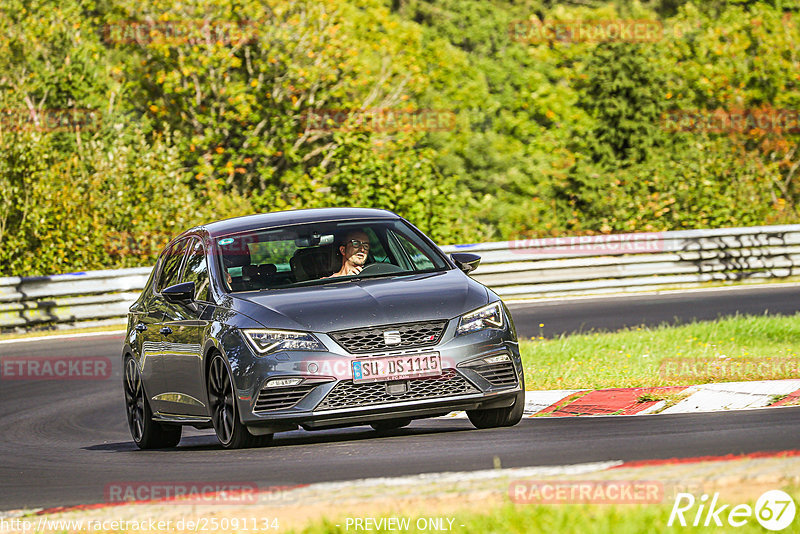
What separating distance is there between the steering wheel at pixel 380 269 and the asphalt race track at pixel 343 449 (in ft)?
3.70

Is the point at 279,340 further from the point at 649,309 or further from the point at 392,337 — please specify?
the point at 649,309

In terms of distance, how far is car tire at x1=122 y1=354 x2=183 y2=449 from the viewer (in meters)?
10.5

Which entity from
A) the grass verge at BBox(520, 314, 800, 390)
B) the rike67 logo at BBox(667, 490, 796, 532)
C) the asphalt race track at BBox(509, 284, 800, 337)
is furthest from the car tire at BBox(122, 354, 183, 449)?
the asphalt race track at BBox(509, 284, 800, 337)

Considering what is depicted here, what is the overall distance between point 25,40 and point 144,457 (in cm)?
3018

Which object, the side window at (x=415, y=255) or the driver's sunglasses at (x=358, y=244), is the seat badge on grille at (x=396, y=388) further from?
the driver's sunglasses at (x=358, y=244)

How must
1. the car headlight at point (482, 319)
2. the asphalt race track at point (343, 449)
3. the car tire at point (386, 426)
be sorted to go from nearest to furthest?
the asphalt race track at point (343, 449) → the car headlight at point (482, 319) → the car tire at point (386, 426)

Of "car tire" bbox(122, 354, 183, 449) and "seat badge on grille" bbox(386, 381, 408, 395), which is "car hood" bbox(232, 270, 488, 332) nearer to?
"seat badge on grille" bbox(386, 381, 408, 395)

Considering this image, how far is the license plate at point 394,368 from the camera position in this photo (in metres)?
8.38

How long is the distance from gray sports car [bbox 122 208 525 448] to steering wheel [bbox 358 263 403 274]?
10mm

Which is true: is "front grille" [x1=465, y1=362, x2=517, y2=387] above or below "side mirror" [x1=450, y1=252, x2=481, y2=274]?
below

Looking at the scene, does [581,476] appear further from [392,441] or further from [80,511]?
[392,441]

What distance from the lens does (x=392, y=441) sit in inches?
352

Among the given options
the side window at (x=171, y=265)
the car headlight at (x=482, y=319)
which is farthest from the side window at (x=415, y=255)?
the side window at (x=171, y=265)

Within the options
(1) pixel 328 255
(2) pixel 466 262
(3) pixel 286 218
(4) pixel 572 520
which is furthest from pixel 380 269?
(4) pixel 572 520
